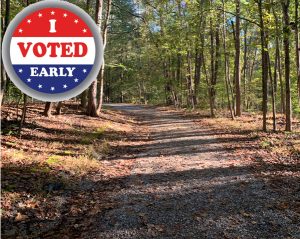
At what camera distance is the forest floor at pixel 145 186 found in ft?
21.4

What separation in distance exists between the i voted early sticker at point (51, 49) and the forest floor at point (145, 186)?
3313mm

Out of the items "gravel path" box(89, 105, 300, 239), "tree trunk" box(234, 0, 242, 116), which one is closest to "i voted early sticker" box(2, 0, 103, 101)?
"gravel path" box(89, 105, 300, 239)

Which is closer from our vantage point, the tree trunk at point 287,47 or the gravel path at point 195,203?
the gravel path at point 195,203

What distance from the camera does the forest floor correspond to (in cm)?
652

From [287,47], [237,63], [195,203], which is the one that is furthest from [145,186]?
[237,63]

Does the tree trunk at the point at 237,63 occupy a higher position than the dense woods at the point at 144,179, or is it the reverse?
the tree trunk at the point at 237,63

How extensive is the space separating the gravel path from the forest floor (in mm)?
19

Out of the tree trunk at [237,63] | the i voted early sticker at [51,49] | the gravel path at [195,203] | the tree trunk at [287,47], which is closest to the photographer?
the i voted early sticker at [51,49]

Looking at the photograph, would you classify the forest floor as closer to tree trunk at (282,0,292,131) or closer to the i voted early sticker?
tree trunk at (282,0,292,131)

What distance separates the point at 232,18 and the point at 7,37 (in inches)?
902

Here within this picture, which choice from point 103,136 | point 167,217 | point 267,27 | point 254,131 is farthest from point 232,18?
point 167,217

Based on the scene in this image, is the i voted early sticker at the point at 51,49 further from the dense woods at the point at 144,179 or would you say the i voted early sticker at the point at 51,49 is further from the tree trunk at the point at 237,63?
the tree trunk at the point at 237,63

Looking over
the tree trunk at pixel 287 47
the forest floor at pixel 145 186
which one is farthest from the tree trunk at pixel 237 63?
the forest floor at pixel 145 186

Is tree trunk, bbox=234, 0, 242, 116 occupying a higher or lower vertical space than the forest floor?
higher
